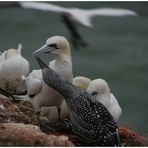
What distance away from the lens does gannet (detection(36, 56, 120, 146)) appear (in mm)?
6977

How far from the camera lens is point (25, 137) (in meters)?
6.68

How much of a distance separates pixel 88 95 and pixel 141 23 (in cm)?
400

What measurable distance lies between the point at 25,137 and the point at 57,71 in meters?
1.20

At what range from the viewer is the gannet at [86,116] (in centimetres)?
698

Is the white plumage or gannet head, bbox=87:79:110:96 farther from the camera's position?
the white plumage

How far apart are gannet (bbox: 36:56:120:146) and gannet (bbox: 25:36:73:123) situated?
1.07 ft

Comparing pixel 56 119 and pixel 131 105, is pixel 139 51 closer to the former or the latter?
pixel 131 105

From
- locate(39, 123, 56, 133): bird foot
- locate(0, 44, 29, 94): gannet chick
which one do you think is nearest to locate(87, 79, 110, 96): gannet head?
locate(39, 123, 56, 133): bird foot

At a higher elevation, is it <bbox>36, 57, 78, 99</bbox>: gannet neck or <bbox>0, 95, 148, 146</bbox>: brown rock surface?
<bbox>36, 57, 78, 99</bbox>: gannet neck

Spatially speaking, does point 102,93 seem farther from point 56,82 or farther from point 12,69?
point 12,69

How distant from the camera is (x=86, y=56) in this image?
1254cm

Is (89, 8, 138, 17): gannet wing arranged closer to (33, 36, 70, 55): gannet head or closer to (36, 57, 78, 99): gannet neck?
(33, 36, 70, 55): gannet head

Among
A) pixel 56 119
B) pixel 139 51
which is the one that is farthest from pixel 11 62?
pixel 139 51

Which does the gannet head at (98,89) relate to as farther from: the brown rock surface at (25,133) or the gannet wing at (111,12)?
the gannet wing at (111,12)
